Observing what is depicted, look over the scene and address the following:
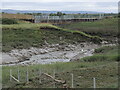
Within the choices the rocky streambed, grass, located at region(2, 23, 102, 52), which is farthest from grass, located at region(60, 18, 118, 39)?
the rocky streambed

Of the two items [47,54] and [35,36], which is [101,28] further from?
[47,54]

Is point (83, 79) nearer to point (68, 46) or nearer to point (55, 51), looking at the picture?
point (55, 51)

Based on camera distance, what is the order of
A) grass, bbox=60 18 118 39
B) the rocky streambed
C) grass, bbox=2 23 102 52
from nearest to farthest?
the rocky streambed, grass, bbox=2 23 102 52, grass, bbox=60 18 118 39

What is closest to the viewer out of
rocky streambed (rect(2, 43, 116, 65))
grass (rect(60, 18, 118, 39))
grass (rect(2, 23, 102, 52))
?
rocky streambed (rect(2, 43, 116, 65))

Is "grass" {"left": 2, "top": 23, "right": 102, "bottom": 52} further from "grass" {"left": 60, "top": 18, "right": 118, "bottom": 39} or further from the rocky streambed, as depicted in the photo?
"grass" {"left": 60, "top": 18, "right": 118, "bottom": 39}

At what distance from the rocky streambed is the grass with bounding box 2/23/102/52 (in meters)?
2.38

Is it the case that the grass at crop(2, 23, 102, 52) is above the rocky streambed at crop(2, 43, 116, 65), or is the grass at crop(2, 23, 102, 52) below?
above

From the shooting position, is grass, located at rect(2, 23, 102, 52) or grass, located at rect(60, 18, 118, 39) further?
grass, located at rect(60, 18, 118, 39)

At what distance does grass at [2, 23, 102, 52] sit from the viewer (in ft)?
176

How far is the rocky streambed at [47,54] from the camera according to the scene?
132 ft

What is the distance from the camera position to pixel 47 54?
48875 millimetres

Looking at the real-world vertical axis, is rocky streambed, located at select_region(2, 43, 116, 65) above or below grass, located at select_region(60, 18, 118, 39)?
below

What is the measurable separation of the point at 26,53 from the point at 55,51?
6870 mm

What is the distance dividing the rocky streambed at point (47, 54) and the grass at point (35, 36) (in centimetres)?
238
